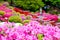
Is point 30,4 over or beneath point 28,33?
beneath

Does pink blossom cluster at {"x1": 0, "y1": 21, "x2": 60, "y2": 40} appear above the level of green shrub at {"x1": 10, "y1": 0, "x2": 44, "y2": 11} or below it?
above

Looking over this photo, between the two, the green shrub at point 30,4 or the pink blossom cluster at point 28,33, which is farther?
the green shrub at point 30,4

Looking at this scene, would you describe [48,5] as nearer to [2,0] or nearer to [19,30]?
[2,0]

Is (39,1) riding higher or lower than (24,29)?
lower

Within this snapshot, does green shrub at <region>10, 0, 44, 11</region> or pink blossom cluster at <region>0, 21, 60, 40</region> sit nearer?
pink blossom cluster at <region>0, 21, 60, 40</region>

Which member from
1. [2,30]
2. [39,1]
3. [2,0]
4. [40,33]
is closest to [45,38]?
[40,33]

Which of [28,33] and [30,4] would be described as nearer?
[28,33]

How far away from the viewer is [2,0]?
2580 cm

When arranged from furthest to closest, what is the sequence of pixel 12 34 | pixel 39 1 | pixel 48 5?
pixel 48 5, pixel 39 1, pixel 12 34

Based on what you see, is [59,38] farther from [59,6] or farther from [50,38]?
[59,6]

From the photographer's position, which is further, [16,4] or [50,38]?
[16,4]

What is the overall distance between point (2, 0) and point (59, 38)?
73.9ft

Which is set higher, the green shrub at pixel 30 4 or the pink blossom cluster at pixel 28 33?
the pink blossom cluster at pixel 28 33

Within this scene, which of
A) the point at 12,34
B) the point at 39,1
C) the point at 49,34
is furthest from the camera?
the point at 39,1
